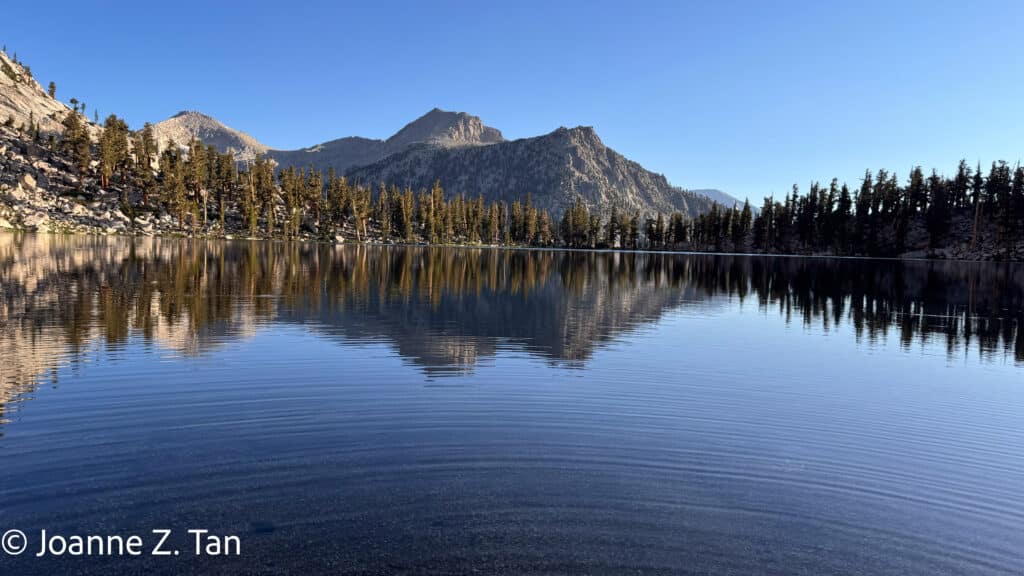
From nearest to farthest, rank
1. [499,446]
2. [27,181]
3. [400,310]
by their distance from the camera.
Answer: [499,446] → [400,310] → [27,181]

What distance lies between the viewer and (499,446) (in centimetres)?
1223

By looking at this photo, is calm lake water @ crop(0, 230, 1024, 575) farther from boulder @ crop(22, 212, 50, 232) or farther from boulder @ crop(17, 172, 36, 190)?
boulder @ crop(17, 172, 36, 190)

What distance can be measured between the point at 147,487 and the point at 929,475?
50.9 ft

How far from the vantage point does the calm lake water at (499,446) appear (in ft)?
26.6

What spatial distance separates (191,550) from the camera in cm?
755

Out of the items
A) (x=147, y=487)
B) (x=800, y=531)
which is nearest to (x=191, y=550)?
(x=147, y=487)

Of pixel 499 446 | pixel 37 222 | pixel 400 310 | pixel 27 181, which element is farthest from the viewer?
pixel 27 181

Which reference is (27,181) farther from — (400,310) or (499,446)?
(499,446)

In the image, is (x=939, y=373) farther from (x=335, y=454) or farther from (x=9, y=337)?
(x=9, y=337)

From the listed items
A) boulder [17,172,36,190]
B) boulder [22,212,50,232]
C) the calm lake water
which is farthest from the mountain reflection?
boulder [17,172,36,190]

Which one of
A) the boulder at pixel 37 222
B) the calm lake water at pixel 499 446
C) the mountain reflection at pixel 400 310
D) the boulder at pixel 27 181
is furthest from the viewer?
the boulder at pixel 27 181

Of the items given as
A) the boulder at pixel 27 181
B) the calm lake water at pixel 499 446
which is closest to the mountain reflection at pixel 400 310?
the calm lake water at pixel 499 446

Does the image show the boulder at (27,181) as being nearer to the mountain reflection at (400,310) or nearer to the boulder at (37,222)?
the boulder at (37,222)

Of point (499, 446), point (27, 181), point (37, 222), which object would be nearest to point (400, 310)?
point (499, 446)
